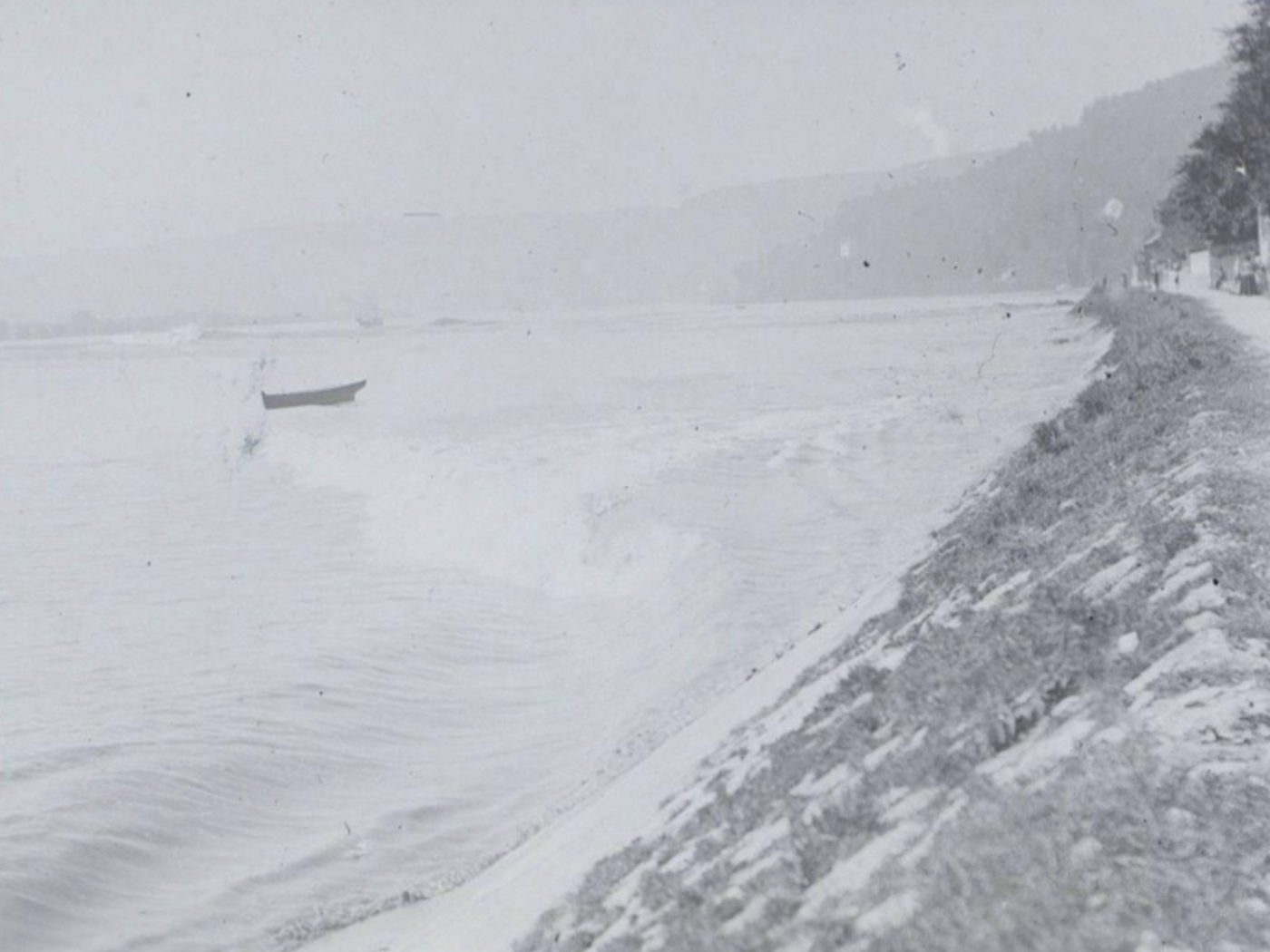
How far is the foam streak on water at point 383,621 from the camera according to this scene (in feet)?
29.6

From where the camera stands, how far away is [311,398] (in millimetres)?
50094

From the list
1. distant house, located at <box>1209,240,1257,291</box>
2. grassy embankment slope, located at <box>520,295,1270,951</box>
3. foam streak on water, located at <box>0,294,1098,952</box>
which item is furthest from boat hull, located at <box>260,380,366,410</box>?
grassy embankment slope, located at <box>520,295,1270,951</box>

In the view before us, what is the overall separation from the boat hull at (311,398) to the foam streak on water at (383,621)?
11747 mm

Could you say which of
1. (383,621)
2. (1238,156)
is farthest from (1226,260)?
(383,621)

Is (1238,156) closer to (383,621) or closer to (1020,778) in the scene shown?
(383,621)

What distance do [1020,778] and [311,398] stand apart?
48.5m

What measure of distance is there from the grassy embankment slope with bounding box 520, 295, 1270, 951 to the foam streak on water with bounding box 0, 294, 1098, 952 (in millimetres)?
3670

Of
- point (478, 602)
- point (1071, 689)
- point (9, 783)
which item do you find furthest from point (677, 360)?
point (1071, 689)

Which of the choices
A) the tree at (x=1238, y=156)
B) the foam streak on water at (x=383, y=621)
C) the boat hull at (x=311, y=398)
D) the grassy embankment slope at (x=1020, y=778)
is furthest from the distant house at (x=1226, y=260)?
the grassy embankment slope at (x=1020, y=778)

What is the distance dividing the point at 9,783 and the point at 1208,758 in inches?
377

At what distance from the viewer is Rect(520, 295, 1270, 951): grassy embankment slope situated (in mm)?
3398

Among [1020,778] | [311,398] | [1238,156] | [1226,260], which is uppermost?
[1238,156]

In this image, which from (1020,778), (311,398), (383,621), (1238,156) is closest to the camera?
(1020,778)

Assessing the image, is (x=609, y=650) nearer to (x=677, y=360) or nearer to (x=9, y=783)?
(x=9, y=783)
